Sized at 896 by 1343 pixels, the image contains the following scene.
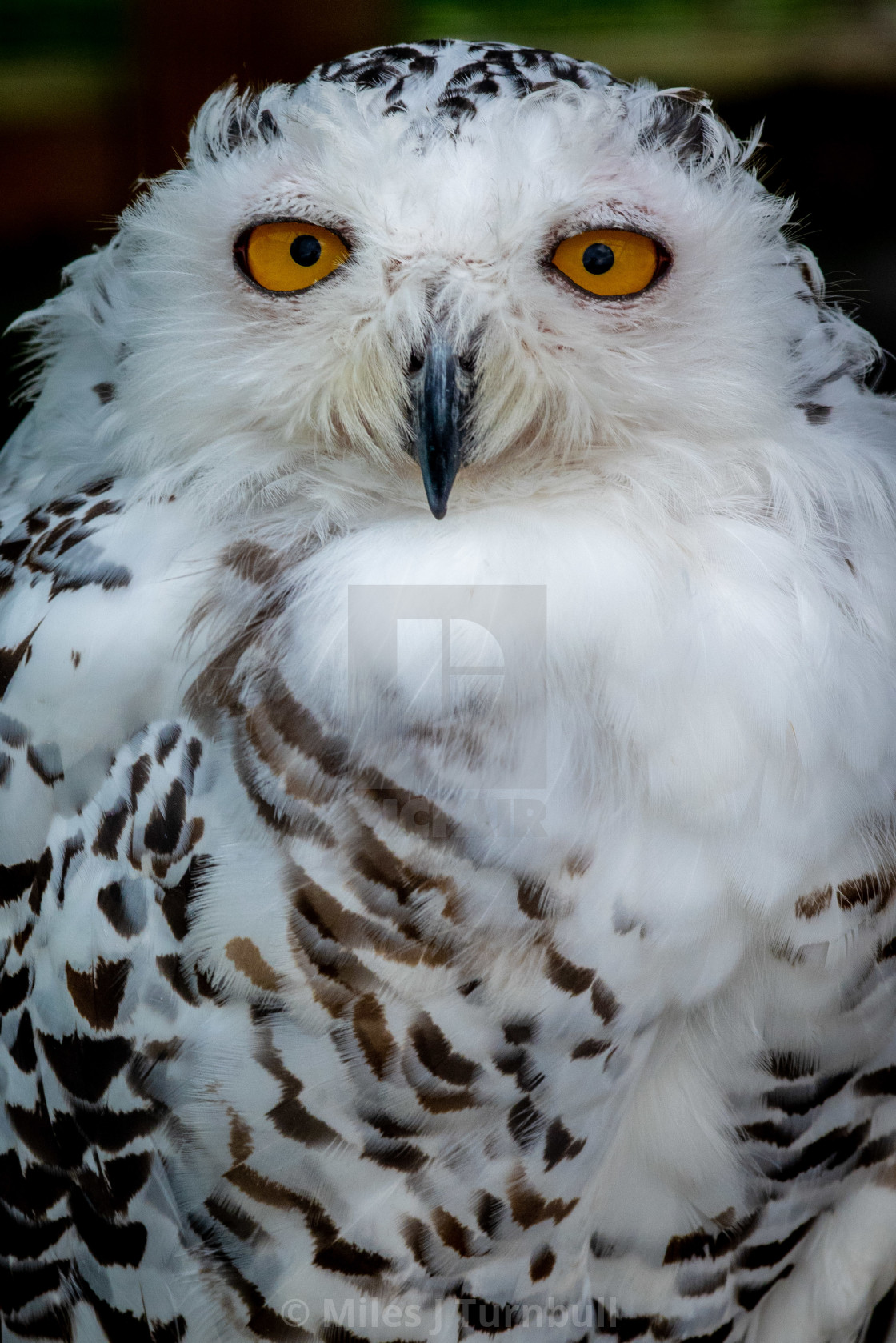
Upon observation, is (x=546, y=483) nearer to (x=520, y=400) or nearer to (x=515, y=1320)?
(x=520, y=400)

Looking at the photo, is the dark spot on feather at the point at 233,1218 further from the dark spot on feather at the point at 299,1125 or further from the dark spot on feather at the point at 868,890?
the dark spot on feather at the point at 868,890

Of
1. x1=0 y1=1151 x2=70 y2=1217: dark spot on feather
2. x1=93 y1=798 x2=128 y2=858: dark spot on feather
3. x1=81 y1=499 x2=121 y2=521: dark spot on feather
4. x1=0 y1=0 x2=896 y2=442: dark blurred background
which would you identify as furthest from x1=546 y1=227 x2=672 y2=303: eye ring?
x1=0 y1=0 x2=896 y2=442: dark blurred background

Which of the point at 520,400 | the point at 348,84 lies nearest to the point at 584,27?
the point at 348,84

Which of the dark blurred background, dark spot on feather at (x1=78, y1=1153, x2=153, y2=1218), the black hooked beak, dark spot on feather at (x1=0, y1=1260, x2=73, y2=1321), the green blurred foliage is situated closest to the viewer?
the black hooked beak

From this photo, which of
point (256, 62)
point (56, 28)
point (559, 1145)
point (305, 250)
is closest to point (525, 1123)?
point (559, 1145)

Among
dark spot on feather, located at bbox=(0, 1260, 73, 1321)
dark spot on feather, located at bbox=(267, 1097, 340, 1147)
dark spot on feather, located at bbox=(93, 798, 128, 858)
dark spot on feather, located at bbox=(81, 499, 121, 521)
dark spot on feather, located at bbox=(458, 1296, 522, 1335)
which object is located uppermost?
dark spot on feather, located at bbox=(81, 499, 121, 521)

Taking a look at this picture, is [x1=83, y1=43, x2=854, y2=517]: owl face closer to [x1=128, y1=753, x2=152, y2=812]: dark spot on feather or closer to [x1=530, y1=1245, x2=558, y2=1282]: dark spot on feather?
[x1=128, y1=753, x2=152, y2=812]: dark spot on feather

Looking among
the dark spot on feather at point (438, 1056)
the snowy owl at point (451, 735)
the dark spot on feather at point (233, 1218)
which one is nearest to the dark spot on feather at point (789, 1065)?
the snowy owl at point (451, 735)
